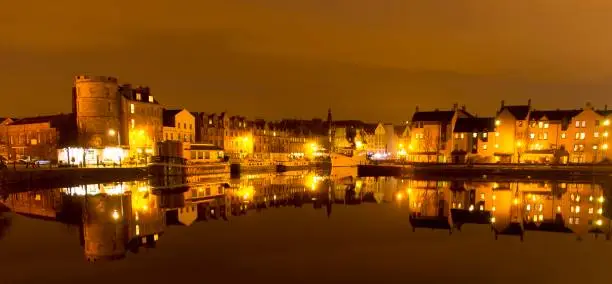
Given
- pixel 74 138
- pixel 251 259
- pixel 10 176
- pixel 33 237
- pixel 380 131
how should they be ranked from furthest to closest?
1. pixel 380 131
2. pixel 74 138
3. pixel 10 176
4. pixel 33 237
5. pixel 251 259

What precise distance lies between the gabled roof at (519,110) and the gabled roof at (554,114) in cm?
197

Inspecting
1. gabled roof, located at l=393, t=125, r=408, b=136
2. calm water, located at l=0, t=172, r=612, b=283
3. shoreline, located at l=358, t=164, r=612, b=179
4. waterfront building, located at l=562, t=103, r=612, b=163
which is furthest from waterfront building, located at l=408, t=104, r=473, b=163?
calm water, located at l=0, t=172, r=612, b=283

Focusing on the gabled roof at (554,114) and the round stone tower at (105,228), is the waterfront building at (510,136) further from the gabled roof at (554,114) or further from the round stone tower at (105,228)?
the round stone tower at (105,228)

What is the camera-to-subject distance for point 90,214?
29.5 metres

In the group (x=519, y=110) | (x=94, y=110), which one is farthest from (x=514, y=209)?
(x=519, y=110)

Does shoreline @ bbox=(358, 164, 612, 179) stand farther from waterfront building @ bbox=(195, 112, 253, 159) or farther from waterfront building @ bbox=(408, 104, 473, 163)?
waterfront building @ bbox=(195, 112, 253, 159)

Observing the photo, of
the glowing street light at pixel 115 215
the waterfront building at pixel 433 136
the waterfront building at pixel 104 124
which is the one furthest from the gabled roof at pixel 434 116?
the glowing street light at pixel 115 215

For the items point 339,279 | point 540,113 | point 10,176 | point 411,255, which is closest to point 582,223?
point 411,255

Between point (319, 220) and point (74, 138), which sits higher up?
point (74, 138)

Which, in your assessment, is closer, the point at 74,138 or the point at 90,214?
the point at 90,214

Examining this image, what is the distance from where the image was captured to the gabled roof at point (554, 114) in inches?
3236

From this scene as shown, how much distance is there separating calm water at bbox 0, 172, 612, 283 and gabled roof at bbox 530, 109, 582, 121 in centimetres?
4755

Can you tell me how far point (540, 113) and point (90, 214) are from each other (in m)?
83.7

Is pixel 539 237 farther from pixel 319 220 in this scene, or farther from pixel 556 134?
pixel 556 134
